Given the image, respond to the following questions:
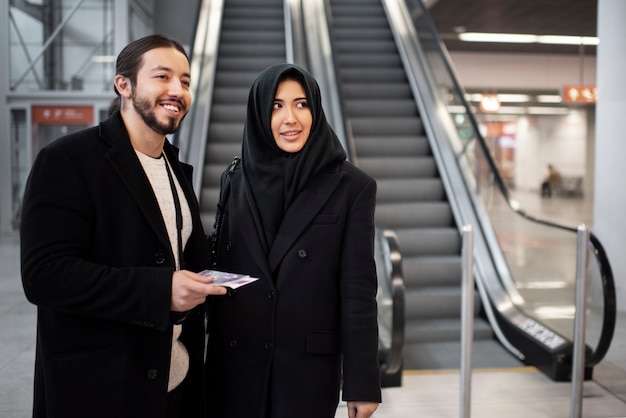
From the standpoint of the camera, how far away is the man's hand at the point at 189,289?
1.62m

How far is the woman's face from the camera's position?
2.00 metres

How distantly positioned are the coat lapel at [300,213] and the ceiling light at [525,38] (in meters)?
13.1

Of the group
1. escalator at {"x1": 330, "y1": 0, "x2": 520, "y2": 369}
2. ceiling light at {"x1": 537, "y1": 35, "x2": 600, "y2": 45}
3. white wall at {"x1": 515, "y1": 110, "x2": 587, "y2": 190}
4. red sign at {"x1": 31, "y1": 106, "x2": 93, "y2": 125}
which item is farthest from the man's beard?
white wall at {"x1": 515, "y1": 110, "x2": 587, "y2": 190}

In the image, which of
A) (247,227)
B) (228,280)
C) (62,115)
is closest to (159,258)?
(228,280)

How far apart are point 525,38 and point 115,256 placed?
1438cm

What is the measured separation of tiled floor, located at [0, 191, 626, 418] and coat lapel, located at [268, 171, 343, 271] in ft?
7.04

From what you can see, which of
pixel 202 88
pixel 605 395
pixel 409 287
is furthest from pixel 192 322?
pixel 202 88

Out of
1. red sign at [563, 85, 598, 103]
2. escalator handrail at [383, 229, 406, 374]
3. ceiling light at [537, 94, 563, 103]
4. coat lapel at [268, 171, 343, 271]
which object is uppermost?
ceiling light at [537, 94, 563, 103]

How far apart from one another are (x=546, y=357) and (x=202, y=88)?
5.38 metres

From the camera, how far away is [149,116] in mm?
1783

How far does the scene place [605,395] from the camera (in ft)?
13.7

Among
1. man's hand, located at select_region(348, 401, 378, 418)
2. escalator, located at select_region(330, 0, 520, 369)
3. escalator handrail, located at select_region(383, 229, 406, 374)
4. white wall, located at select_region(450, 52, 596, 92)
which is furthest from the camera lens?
white wall, located at select_region(450, 52, 596, 92)

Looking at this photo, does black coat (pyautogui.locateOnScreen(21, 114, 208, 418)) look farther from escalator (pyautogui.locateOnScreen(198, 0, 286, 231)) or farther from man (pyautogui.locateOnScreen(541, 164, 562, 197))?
→ man (pyautogui.locateOnScreen(541, 164, 562, 197))

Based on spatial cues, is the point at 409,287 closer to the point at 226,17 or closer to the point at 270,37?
the point at 270,37
